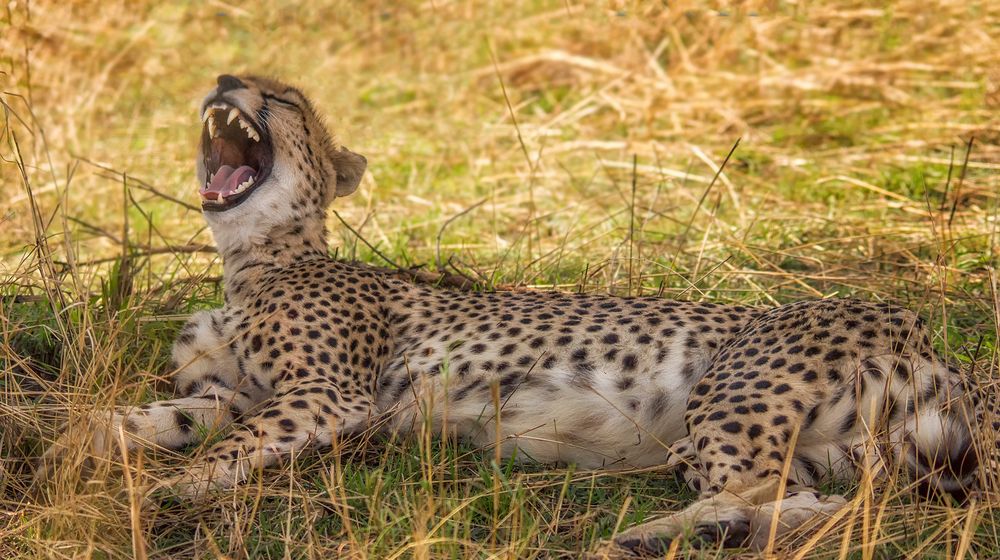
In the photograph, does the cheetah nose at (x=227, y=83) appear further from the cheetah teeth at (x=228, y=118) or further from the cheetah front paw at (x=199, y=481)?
the cheetah front paw at (x=199, y=481)

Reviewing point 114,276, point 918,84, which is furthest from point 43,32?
point 918,84

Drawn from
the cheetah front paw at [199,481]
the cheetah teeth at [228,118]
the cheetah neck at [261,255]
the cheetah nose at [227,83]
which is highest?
the cheetah nose at [227,83]

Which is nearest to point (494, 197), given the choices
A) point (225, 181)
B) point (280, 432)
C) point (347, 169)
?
point (347, 169)

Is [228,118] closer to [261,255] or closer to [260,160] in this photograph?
[260,160]

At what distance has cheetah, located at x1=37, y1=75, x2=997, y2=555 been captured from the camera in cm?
268

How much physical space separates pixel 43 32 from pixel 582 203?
346cm

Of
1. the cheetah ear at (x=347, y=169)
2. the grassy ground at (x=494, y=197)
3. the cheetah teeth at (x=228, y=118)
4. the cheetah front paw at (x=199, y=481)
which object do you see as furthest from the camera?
the cheetah ear at (x=347, y=169)

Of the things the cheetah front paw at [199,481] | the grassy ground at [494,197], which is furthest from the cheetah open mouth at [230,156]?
the cheetah front paw at [199,481]

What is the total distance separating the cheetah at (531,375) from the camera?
2682 mm

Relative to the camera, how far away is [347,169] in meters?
3.88

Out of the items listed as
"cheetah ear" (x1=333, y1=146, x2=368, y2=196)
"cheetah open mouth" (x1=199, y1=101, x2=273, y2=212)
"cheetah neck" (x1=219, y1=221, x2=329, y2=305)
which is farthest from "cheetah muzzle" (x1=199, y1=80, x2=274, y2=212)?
"cheetah ear" (x1=333, y1=146, x2=368, y2=196)

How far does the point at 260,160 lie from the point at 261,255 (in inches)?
12.5

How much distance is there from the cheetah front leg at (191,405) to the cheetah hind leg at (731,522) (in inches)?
43.6

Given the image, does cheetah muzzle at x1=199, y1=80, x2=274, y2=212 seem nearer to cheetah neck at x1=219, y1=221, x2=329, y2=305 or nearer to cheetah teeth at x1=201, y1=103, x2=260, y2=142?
cheetah teeth at x1=201, y1=103, x2=260, y2=142
